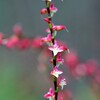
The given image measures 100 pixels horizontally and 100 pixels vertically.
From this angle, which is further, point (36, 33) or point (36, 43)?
point (36, 33)

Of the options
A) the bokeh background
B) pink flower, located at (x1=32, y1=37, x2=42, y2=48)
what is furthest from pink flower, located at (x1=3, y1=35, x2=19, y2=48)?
the bokeh background

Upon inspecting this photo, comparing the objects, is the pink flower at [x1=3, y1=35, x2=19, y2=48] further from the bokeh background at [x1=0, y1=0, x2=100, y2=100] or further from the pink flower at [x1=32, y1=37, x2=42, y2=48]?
the bokeh background at [x1=0, y1=0, x2=100, y2=100]

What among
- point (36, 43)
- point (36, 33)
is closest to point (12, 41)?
point (36, 43)

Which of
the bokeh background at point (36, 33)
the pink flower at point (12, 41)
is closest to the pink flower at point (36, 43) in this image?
the pink flower at point (12, 41)

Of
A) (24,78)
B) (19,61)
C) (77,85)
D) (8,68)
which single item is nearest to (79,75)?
(77,85)

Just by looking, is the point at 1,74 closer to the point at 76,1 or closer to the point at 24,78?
the point at 24,78

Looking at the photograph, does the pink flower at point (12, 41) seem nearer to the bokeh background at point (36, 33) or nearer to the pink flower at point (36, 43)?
the pink flower at point (36, 43)

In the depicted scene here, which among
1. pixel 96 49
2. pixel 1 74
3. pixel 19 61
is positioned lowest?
pixel 1 74

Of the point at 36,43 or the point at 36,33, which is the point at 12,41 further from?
the point at 36,33
